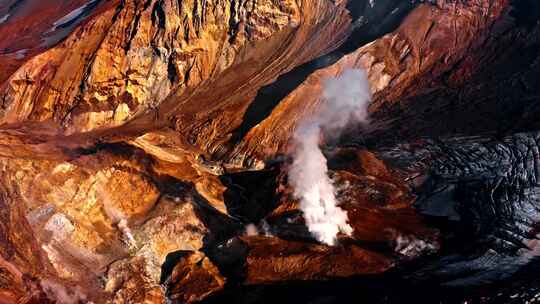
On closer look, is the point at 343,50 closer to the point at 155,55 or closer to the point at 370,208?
Answer: the point at 155,55

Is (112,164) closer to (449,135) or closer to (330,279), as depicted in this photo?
(330,279)

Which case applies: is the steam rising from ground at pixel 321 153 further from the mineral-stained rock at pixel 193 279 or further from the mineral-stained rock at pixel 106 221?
the mineral-stained rock at pixel 193 279

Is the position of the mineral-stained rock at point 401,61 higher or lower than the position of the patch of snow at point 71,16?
lower

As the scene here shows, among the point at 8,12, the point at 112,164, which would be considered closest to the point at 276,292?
the point at 112,164

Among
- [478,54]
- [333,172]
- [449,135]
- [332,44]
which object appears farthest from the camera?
[332,44]

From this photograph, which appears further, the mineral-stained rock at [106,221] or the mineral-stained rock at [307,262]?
the mineral-stained rock at [106,221]

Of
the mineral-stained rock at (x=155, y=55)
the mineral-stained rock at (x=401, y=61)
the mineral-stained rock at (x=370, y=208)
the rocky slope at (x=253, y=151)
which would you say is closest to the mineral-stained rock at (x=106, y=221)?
the rocky slope at (x=253, y=151)

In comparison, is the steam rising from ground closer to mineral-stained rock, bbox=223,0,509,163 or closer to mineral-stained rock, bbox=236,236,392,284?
mineral-stained rock, bbox=223,0,509,163

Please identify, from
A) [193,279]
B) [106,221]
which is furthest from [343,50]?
[193,279]
